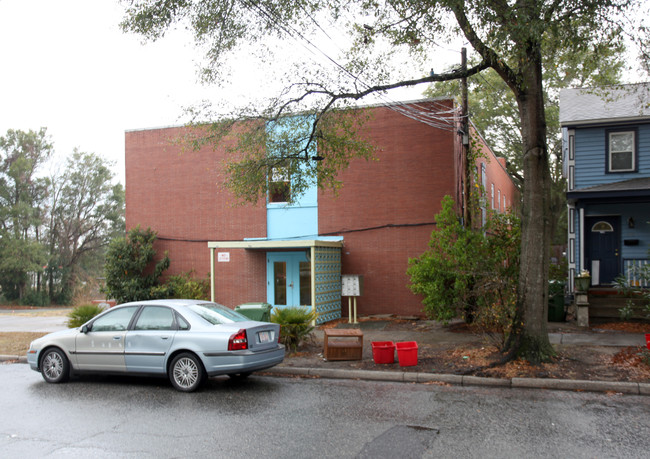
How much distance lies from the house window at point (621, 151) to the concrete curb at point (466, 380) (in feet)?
36.5

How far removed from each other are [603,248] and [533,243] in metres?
9.89

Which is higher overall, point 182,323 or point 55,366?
point 182,323

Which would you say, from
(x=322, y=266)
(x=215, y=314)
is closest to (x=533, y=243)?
(x=215, y=314)

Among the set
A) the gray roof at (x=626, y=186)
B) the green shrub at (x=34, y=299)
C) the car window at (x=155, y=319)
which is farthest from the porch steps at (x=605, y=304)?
the green shrub at (x=34, y=299)

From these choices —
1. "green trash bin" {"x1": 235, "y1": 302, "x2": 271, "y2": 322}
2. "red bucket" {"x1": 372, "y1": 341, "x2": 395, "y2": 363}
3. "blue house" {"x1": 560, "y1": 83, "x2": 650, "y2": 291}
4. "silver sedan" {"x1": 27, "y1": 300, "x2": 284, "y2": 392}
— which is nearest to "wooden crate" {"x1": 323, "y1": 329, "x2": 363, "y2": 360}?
"red bucket" {"x1": 372, "y1": 341, "x2": 395, "y2": 363}

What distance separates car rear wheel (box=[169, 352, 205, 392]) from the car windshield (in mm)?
688

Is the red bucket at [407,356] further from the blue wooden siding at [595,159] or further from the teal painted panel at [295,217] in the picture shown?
the blue wooden siding at [595,159]

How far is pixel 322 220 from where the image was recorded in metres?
18.8

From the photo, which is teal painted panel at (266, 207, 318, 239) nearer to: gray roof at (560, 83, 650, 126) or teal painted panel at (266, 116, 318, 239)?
teal painted panel at (266, 116, 318, 239)

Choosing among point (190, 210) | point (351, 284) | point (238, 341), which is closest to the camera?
point (238, 341)

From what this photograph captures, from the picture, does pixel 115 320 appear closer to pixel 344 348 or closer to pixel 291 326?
pixel 291 326

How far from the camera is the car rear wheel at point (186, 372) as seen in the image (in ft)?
27.1

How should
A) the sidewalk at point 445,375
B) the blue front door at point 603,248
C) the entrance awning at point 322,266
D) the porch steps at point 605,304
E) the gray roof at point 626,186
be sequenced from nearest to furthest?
the sidewalk at point 445,375, the porch steps at point 605,304, the gray roof at point 626,186, the entrance awning at point 322,266, the blue front door at point 603,248

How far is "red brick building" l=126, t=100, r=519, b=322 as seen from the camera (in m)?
17.4
